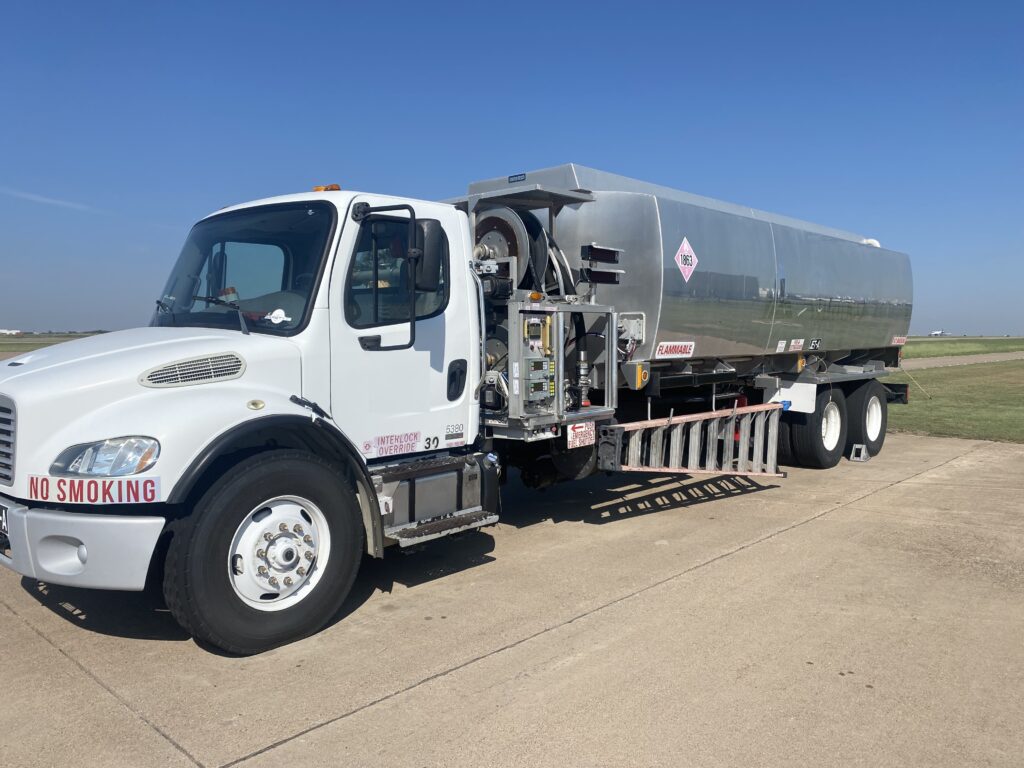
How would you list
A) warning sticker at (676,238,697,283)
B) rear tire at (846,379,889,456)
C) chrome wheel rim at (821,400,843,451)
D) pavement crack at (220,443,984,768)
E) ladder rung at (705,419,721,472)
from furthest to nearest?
rear tire at (846,379,889,456)
chrome wheel rim at (821,400,843,451)
ladder rung at (705,419,721,472)
warning sticker at (676,238,697,283)
pavement crack at (220,443,984,768)

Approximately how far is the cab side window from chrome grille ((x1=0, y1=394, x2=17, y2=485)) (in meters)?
1.90

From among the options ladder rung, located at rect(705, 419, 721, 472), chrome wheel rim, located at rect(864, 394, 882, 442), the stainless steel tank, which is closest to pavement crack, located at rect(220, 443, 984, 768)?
ladder rung, located at rect(705, 419, 721, 472)

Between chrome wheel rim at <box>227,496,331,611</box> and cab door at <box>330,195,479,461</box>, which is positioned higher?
cab door at <box>330,195,479,461</box>

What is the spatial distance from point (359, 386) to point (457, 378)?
34.9 inches

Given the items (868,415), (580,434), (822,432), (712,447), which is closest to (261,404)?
(580,434)

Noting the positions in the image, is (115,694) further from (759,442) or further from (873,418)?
(873,418)

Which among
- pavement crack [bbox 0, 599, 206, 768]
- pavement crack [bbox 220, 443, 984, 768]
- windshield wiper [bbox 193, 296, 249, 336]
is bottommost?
pavement crack [bbox 220, 443, 984, 768]

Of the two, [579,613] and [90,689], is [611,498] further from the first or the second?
[90,689]

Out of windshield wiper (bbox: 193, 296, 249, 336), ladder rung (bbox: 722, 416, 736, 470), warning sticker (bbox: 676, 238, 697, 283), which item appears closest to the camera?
windshield wiper (bbox: 193, 296, 249, 336)

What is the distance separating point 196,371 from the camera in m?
4.57

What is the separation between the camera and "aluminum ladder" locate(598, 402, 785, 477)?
24.2ft

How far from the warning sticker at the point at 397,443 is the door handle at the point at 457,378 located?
0.42 m

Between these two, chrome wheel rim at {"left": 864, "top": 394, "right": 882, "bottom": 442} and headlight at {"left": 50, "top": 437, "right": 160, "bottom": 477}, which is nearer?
headlight at {"left": 50, "top": 437, "right": 160, "bottom": 477}

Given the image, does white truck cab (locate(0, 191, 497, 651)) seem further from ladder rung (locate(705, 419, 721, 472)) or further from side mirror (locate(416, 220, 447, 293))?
ladder rung (locate(705, 419, 721, 472))
